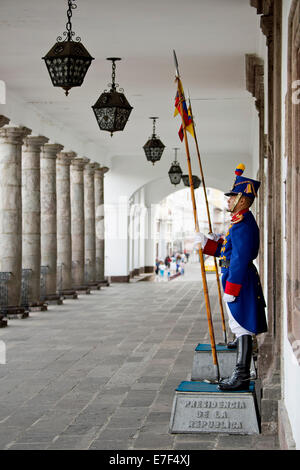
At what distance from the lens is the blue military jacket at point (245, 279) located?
542 cm

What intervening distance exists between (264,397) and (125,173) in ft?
65.6

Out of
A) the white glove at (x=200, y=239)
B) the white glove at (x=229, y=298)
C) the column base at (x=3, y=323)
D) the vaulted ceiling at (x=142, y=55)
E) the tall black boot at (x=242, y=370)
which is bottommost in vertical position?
the column base at (x=3, y=323)

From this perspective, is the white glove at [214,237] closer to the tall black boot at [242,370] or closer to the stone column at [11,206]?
the tall black boot at [242,370]

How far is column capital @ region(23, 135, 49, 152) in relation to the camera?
52.5 ft

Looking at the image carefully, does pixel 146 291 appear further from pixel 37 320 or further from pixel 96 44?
pixel 96 44

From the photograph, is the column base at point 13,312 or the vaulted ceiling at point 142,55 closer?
the vaulted ceiling at point 142,55

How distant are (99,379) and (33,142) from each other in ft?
29.7

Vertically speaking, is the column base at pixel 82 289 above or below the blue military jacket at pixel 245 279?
below

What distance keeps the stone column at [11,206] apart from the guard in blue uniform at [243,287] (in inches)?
357

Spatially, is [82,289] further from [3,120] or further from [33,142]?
[3,120]

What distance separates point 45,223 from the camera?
1731cm

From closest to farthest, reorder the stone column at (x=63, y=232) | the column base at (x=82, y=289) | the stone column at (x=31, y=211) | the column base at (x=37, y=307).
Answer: the column base at (x=37, y=307) → the stone column at (x=31, y=211) → the stone column at (x=63, y=232) → the column base at (x=82, y=289)

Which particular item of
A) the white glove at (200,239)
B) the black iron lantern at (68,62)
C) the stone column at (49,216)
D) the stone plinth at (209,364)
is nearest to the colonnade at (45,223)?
the stone column at (49,216)

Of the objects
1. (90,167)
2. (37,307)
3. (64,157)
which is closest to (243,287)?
(37,307)
